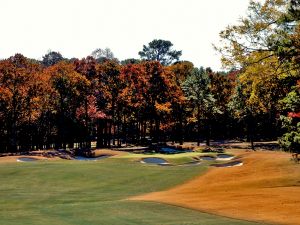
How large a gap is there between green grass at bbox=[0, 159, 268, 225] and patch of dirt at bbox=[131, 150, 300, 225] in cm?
174

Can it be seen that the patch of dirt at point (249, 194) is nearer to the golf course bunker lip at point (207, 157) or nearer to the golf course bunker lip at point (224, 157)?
the golf course bunker lip at point (207, 157)

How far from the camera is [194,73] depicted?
96.3 m

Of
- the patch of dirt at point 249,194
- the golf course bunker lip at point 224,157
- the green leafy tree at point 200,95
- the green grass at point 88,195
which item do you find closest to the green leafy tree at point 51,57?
the green leafy tree at point 200,95

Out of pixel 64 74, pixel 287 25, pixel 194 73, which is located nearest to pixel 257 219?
pixel 287 25

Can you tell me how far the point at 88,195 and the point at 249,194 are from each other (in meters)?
11.3

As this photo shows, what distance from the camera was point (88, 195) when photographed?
3266 cm

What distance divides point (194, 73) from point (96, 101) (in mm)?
21831

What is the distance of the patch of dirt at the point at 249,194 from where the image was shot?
75.8 feet

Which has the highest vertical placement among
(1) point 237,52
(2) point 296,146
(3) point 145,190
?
(1) point 237,52

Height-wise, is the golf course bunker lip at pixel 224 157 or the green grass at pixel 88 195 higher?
the golf course bunker lip at pixel 224 157

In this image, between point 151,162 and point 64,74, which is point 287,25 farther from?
point 64,74

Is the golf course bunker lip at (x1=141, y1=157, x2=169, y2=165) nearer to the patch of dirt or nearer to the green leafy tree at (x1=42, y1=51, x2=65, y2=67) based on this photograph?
the patch of dirt

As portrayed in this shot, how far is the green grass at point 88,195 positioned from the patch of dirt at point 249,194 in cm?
174

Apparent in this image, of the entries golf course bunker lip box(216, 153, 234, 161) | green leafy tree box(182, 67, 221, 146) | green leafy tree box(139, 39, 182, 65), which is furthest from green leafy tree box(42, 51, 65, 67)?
golf course bunker lip box(216, 153, 234, 161)
